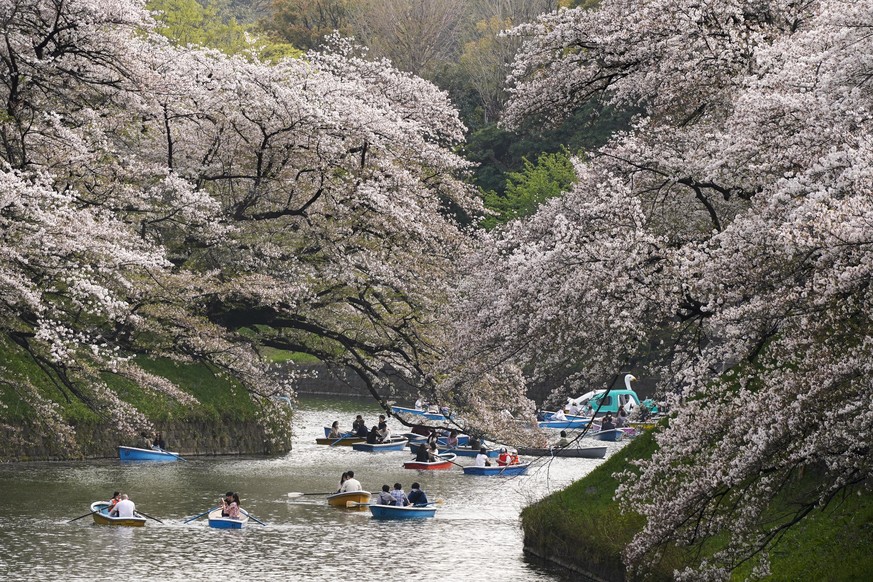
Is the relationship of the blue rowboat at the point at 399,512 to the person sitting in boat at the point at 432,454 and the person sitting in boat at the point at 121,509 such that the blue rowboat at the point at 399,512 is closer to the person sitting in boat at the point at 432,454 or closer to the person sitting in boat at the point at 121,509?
the person sitting in boat at the point at 121,509

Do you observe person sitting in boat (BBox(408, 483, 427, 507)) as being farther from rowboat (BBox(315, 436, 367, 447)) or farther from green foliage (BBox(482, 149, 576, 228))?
green foliage (BBox(482, 149, 576, 228))

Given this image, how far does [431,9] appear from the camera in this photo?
287ft

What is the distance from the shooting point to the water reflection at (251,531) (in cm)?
2438

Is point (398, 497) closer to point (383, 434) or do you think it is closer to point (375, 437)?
point (375, 437)

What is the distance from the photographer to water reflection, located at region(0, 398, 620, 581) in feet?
80.0

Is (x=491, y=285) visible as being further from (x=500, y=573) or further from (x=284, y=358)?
(x=284, y=358)

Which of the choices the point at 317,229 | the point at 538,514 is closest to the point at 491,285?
the point at 538,514

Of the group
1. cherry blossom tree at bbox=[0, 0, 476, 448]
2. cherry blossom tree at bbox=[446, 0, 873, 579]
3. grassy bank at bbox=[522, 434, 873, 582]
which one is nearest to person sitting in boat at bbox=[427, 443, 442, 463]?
cherry blossom tree at bbox=[0, 0, 476, 448]

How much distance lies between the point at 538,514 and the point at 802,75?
1200 cm

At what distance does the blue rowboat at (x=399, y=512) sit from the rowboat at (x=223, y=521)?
4.31 m

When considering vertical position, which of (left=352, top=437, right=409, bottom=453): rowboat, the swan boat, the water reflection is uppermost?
the swan boat

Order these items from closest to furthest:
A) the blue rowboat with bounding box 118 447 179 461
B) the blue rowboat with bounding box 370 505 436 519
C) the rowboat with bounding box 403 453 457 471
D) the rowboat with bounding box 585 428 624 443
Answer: the blue rowboat with bounding box 370 505 436 519
the blue rowboat with bounding box 118 447 179 461
the rowboat with bounding box 403 453 457 471
the rowboat with bounding box 585 428 624 443

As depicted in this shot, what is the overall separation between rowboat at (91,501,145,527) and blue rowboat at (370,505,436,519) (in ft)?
21.7

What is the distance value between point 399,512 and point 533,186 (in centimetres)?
3956
